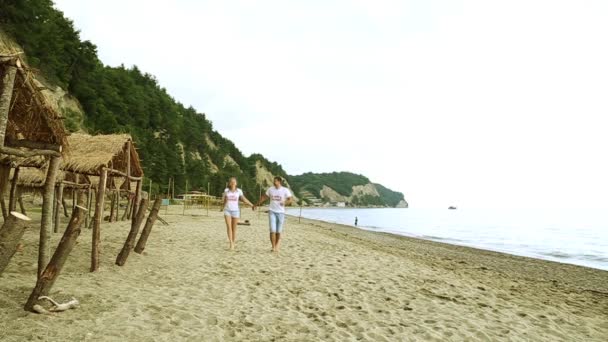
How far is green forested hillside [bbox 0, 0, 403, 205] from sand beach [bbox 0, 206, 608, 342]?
11249mm

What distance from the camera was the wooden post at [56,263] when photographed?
4559 millimetres

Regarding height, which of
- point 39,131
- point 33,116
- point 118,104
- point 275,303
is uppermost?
point 118,104

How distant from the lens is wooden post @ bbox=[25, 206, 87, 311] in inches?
179

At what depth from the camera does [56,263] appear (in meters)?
4.80

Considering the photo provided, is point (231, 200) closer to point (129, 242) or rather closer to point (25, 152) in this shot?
point (129, 242)

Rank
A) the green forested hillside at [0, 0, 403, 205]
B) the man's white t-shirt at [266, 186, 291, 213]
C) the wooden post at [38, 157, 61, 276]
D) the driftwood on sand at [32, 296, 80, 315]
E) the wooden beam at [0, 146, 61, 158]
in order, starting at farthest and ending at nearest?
1. the green forested hillside at [0, 0, 403, 205]
2. the man's white t-shirt at [266, 186, 291, 213]
3. the wooden post at [38, 157, 61, 276]
4. the wooden beam at [0, 146, 61, 158]
5. the driftwood on sand at [32, 296, 80, 315]

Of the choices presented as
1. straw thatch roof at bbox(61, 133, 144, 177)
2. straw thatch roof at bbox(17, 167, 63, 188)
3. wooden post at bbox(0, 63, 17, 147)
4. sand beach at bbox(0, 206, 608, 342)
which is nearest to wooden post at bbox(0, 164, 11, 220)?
straw thatch roof at bbox(61, 133, 144, 177)

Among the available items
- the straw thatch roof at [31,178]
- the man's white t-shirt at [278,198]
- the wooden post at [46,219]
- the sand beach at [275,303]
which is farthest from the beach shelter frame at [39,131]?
the straw thatch roof at [31,178]

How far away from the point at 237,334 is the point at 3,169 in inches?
452

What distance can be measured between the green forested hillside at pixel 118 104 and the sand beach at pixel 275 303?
1125 centimetres

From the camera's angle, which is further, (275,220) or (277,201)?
(275,220)

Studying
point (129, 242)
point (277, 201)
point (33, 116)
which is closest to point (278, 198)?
point (277, 201)

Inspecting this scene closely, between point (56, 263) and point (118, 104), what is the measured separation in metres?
48.8

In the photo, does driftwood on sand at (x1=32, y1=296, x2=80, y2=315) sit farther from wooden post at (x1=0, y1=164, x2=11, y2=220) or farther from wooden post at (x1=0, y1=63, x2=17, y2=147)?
wooden post at (x1=0, y1=164, x2=11, y2=220)
